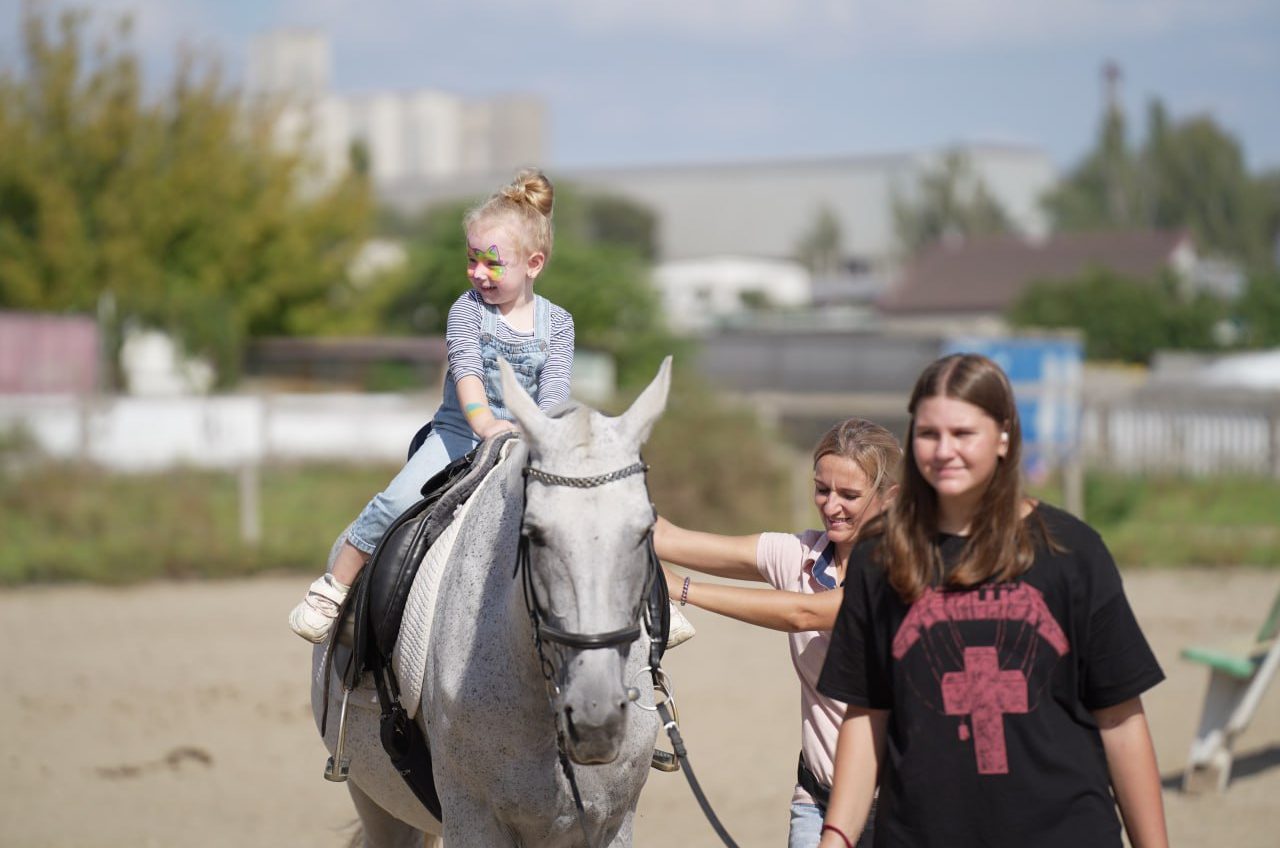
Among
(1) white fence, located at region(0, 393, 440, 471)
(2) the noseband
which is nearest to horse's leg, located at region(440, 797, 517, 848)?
(2) the noseband

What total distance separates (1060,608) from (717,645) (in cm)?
907

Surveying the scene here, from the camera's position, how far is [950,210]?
87938 millimetres

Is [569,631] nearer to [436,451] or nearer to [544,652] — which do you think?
[544,652]

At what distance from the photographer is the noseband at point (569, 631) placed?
2.57m

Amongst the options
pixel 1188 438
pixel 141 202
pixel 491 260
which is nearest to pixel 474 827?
pixel 491 260

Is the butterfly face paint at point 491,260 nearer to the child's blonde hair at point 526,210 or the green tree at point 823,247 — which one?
the child's blonde hair at point 526,210

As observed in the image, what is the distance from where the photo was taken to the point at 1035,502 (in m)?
2.57

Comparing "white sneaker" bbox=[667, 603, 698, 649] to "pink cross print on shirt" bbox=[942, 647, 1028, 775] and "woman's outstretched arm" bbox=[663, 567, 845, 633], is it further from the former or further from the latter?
"pink cross print on shirt" bbox=[942, 647, 1028, 775]

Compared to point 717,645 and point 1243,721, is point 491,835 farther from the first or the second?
point 717,645

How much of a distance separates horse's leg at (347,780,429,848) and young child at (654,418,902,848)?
61.0 inches

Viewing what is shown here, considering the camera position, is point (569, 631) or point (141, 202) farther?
point (141, 202)

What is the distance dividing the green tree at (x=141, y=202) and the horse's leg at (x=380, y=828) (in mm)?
24182

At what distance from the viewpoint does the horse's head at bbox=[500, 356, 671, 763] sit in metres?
2.56

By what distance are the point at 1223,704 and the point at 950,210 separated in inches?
3302
